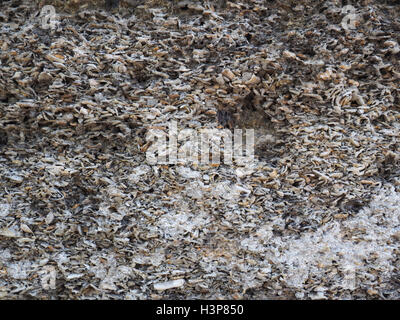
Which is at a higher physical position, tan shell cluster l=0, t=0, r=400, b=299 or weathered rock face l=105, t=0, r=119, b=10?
weathered rock face l=105, t=0, r=119, b=10

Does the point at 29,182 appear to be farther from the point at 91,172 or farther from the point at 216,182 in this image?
the point at 216,182

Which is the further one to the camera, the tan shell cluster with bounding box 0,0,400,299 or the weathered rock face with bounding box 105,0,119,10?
the weathered rock face with bounding box 105,0,119,10

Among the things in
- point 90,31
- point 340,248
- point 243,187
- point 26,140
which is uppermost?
point 90,31

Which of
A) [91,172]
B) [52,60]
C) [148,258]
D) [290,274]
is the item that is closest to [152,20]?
[52,60]

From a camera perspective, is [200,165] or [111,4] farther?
[111,4]

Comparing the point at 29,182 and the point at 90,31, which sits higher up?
the point at 90,31

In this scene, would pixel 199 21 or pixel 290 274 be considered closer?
pixel 290 274

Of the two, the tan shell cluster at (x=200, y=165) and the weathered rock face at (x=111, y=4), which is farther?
the weathered rock face at (x=111, y=4)

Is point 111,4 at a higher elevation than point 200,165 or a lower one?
higher

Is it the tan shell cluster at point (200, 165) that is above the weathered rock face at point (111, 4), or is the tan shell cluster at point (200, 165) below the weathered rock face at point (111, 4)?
below
